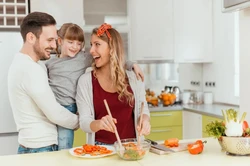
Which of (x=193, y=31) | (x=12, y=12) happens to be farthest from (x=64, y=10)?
(x=193, y=31)

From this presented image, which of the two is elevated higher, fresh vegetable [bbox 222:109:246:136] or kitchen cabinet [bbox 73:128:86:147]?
fresh vegetable [bbox 222:109:246:136]

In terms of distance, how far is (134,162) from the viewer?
5.38ft

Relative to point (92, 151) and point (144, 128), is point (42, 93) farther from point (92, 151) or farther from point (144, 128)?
point (144, 128)

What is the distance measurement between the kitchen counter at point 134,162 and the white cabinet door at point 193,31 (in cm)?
253

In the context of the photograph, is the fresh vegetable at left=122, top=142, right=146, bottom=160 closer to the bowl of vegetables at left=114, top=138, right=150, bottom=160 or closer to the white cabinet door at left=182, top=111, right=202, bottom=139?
the bowl of vegetables at left=114, top=138, right=150, bottom=160

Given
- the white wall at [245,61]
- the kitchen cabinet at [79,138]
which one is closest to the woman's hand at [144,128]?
the white wall at [245,61]

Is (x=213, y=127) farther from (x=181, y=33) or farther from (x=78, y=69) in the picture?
(x=181, y=33)

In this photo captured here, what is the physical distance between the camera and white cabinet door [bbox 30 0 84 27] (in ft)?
11.7

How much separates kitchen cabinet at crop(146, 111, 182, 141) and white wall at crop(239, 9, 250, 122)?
4.53ft

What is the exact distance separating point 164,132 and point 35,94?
2376mm

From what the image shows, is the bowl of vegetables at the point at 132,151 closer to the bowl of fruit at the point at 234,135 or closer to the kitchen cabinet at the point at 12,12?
the bowl of fruit at the point at 234,135

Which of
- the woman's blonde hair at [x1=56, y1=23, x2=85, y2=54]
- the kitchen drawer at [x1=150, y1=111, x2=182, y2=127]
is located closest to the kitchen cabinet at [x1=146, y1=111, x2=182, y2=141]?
the kitchen drawer at [x1=150, y1=111, x2=182, y2=127]

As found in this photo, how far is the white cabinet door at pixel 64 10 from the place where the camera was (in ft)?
11.7

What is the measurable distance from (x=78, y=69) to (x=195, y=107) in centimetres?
214
